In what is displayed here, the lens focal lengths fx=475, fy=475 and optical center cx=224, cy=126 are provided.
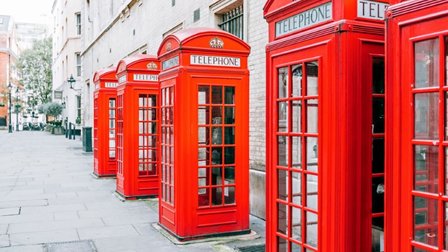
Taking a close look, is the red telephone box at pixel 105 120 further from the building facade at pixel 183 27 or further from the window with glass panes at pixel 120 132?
the window with glass panes at pixel 120 132

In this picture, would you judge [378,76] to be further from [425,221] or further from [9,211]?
[9,211]

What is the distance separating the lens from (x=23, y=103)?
66.5 meters

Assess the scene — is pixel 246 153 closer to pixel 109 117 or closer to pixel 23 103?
pixel 109 117

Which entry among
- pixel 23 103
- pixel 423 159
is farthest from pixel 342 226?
pixel 23 103

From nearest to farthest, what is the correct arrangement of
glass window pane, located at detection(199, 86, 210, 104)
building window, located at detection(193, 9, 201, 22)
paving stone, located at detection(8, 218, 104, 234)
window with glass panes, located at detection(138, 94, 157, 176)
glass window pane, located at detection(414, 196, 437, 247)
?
glass window pane, located at detection(414, 196, 437, 247) < glass window pane, located at detection(199, 86, 210, 104) < paving stone, located at detection(8, 218, 104, 234) < window with glass panes, located at detection(138, 94, 157, 176) < building window, located at detection(193, 9, 201, 22)

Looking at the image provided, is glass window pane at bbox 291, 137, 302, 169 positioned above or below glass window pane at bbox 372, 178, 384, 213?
above

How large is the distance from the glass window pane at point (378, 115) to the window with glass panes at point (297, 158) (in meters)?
0.43

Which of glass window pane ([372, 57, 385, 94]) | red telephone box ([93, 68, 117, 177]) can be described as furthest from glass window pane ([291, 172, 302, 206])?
red telephone box ([93, 68, 117, 177])

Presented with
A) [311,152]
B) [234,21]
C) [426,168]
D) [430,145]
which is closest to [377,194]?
[311,152]

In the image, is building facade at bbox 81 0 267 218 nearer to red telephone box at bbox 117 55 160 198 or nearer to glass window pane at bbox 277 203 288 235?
red telephone box at bbox 117 55 160 198

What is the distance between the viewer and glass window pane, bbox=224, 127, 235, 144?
6.41 meters

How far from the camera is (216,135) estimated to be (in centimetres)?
638

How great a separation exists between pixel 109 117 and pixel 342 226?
392 inches

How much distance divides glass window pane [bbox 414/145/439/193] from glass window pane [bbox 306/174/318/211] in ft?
3.66
